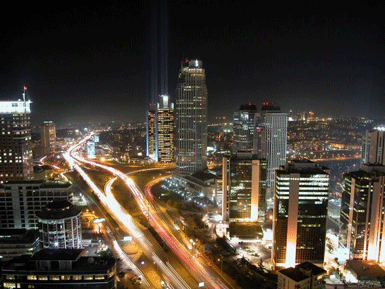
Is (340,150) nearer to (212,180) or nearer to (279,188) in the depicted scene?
(212,180)

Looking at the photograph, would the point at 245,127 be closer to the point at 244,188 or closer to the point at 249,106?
the point at 249,106

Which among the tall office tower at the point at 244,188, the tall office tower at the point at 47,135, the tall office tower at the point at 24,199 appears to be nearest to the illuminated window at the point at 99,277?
the tall office tower at the point at 24,199

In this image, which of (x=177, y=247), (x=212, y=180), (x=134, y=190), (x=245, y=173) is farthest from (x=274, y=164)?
(x=177, y=247)

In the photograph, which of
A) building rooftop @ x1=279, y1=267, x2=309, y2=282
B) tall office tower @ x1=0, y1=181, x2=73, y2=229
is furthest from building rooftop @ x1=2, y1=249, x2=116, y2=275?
tall office tower @ x1=0, y1=181, x2=73, y2=229

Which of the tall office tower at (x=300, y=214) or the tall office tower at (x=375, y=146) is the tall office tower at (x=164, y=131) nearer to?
the tall office tower at (x=375, y=146)

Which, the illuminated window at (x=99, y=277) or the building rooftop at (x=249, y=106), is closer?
the illuminated window at (x=99, y=277)

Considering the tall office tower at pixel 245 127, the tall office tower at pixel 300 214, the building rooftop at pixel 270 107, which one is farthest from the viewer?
the tall office tower at pixel 245 127
